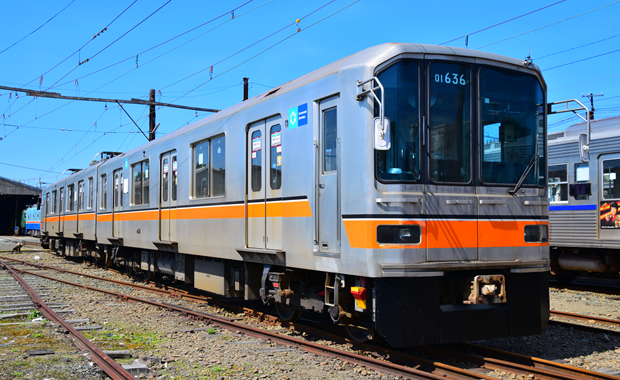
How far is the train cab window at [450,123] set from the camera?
19.4ft

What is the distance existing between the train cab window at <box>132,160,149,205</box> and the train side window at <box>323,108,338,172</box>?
7.54m

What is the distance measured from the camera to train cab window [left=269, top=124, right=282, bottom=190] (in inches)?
293

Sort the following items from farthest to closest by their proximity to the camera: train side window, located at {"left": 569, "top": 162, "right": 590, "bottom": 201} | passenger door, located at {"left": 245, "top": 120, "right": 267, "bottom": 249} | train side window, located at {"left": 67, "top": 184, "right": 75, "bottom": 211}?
train side window, located at {"left": 67, "top": 184, "right": 75, "bottom": 211}, train side window, located at {"left": 569, "top": 162, "right": 590, "bottom": 201}, passenger door, located at {"left": 245, "top": 120, "right": 267, "bottom": 249}

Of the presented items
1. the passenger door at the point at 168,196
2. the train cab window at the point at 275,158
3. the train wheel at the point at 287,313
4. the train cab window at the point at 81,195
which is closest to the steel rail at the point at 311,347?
the train wheel at the point at 287,313

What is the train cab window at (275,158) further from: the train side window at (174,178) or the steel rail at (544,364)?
the train side window at (174,178)

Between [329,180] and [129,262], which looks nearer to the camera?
[329,180]

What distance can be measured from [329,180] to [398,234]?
1142 mm

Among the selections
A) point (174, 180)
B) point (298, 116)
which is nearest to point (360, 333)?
point (298, 116)

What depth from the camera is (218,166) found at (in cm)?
925

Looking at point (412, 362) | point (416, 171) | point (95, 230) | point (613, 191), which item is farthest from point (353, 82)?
point (95, 230)

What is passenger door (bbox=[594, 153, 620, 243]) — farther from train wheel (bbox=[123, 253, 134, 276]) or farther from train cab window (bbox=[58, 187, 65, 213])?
train cab window (bbox=[58, 187, 65, 213])

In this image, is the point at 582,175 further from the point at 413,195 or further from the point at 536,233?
the point at 413,195

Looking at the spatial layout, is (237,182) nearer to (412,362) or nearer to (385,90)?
(385,90)

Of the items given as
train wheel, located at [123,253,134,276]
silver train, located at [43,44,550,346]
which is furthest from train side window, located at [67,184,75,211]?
silver train, located at [43,44,550,346]
